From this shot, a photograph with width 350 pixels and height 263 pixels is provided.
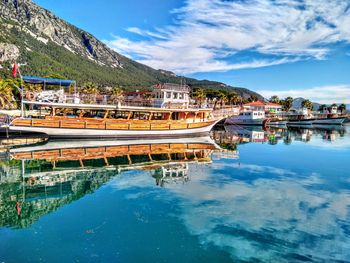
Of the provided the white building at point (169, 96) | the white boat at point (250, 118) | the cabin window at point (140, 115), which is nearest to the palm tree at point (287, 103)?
the white boat at point (250, 118)

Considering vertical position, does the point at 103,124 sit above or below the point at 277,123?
above

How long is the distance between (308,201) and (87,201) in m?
9.69

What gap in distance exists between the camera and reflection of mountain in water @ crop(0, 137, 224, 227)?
501 inches

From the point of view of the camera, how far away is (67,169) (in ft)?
62.5

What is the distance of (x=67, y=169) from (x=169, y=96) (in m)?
22.9

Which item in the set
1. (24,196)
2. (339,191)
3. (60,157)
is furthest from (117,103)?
(339,191)

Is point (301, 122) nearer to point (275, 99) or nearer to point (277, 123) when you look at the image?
point (277, 123)

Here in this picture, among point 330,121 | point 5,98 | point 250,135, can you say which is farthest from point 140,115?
point 330,121

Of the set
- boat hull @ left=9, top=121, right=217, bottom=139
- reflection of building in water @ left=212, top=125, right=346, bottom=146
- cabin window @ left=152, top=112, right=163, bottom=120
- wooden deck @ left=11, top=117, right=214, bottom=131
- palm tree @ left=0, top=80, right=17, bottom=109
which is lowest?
reflection of building in water @ left=212, top=125, right=346, bottom=146

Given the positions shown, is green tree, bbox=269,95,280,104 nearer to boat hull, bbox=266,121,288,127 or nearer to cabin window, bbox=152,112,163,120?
boat hull, bbox=266,121,288,127

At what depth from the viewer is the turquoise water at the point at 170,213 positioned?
8.73 m

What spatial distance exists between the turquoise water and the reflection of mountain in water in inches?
2.3

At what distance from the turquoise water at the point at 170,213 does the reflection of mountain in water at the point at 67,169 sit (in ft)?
0.20

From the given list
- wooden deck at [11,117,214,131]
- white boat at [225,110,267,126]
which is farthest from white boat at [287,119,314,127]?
wooden deck at [11,117,214,131]
